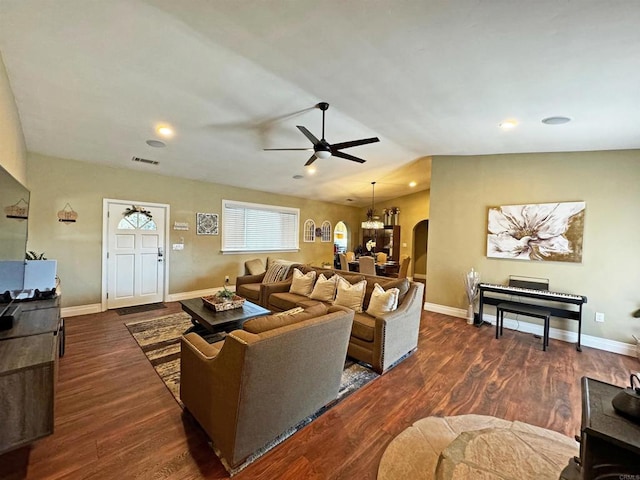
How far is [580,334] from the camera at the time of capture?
12.3 feet

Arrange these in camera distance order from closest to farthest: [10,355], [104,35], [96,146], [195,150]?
[10,355] → [104,35] → [96,146] → [195,150]

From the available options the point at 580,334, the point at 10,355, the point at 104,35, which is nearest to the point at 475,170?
the point at 580,334

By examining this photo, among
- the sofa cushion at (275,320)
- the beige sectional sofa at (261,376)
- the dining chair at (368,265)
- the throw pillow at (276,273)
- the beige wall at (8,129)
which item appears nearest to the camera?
the beige sectional sofa at (261,376)

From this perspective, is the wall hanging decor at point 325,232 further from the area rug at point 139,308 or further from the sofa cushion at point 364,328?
the sofa cushion at point 364,328

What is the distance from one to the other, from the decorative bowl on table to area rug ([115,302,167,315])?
1.98m

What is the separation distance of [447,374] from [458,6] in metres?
3.22

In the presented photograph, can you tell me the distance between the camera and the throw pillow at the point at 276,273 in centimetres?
504

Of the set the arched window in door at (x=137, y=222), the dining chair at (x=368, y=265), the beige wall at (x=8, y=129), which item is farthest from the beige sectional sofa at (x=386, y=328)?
the arched window in door at (x=137, y=222)

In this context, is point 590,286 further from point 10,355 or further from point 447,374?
point 10,355

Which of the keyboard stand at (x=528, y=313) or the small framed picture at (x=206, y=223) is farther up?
the small framed picture at (x=206, y=223)

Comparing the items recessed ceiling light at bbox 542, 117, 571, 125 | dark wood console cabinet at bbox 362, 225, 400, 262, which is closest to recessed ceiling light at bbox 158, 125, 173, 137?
recessed ceiling light at bbox 542, 117, 571, 125

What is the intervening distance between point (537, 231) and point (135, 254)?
6.99 m

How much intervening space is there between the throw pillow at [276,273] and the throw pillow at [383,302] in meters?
2.20

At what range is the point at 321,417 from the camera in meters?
2.16
